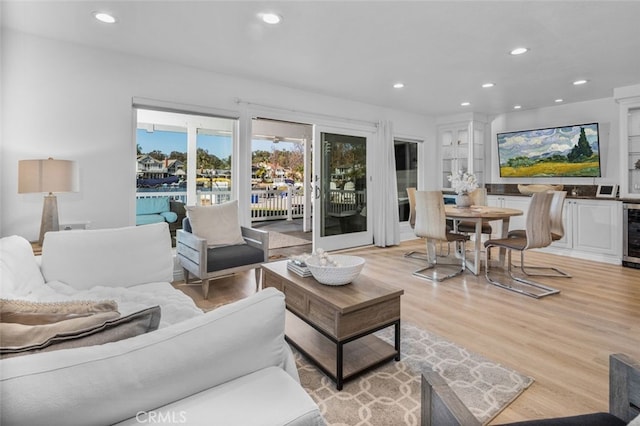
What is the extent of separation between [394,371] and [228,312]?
150 centimetres

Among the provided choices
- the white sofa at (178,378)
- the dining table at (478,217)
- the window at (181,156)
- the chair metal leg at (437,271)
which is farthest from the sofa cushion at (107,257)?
the dining table at (478,217)

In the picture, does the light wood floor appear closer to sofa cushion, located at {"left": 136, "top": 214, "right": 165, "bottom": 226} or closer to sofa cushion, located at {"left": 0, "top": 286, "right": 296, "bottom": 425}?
sofa cushion, located at {"left": 0, "top": 286, "right": 296, "bottom": 425}

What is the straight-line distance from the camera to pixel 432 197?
154 inches

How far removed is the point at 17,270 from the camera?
5.75 feet

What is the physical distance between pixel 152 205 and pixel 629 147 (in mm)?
7034

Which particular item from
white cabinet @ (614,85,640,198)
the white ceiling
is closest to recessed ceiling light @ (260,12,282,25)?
the white ceiling

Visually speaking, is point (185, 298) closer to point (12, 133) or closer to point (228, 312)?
point (228, 312)

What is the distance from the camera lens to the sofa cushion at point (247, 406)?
0.70 meters

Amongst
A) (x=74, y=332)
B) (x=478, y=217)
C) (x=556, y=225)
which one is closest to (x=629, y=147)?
(x=556, y=225)

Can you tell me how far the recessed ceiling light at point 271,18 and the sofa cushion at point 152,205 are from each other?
11.9 ft

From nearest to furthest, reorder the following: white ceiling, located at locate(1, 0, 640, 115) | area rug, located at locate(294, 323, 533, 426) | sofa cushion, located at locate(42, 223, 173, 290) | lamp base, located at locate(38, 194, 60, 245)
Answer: area rug, located at locate(294, 323, 533, 426) → sofa cushion, located at locate(42, 223, 173, 290) → white ceiling, located at locate(1, 0, 640, 115) → lamp base, located at locate(38, 194, 60, 245)

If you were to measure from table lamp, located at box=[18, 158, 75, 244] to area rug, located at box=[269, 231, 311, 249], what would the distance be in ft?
10.7

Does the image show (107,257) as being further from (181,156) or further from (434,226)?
(181,156)

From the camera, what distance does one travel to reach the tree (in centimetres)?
516
